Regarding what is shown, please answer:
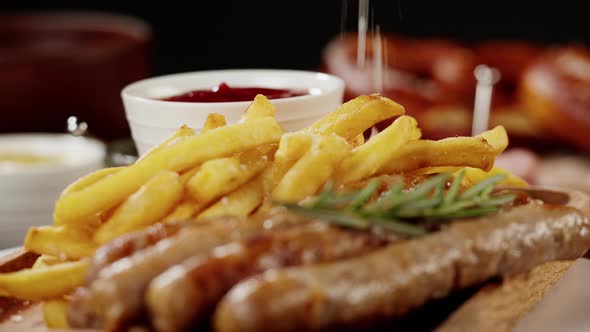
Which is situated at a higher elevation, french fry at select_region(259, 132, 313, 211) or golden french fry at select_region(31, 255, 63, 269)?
french fry at select_region(259, 132, 313, 211)

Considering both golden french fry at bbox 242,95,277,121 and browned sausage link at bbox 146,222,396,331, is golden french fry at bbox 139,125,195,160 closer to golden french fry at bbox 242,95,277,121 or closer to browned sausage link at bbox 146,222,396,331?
golden french fry at bbox 242,95,277,121

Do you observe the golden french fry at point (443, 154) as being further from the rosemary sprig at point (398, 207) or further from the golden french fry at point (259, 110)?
the golden french fry at point (259, 110)

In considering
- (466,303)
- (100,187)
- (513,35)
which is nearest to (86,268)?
(100,187)

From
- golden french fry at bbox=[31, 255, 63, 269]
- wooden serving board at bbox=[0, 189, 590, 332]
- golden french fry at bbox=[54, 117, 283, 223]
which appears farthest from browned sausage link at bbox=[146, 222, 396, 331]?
golden french fry at bbox=[31, 255, 63, 269]

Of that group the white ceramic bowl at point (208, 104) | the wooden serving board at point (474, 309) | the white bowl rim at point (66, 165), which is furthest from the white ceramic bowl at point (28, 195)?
the wooden serving board at point (474, 309)

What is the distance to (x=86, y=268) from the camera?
162cm

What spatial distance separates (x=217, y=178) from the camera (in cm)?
166

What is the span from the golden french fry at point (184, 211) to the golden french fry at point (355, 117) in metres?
0.35

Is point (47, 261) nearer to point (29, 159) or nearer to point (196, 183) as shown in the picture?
point (196, 183)

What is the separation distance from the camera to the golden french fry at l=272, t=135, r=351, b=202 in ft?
5.44

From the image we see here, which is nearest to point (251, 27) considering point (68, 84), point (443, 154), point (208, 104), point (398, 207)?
point (68, 84)

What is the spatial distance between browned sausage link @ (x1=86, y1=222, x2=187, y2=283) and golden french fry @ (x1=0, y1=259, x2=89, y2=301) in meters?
0.13

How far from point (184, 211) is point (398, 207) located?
0.44 m

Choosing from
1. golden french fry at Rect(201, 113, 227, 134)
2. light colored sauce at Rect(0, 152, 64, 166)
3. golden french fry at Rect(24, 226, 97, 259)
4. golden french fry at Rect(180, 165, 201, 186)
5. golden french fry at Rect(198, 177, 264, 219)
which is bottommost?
light colored sauce at Rect(0, 152, 64, 166)
